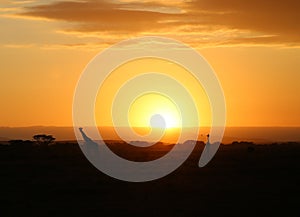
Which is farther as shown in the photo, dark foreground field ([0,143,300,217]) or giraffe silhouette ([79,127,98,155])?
giraffe silhouette ([79,127,98,155])

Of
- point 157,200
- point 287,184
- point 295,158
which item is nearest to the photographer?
point 157,200

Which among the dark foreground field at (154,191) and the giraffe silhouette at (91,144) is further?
the giraffe silhouette at (91,144)

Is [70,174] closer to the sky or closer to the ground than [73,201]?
closer to the sky

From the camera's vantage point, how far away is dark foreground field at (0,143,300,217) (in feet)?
79.9

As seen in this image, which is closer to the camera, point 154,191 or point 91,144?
point 154,191

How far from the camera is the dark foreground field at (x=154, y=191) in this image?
24344 mm

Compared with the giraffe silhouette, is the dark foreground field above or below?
below

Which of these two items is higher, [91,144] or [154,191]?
[91,144]

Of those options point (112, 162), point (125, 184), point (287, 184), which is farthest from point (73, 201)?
point (112, 162)

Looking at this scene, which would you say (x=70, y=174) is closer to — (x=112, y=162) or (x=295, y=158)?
(x=112, y=162)

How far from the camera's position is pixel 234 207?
2514 centimetres

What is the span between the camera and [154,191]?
29547 mm

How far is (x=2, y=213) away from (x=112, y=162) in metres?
21.6

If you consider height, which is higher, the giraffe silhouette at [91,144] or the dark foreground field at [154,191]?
the giraffe silhouette at [91,144]
